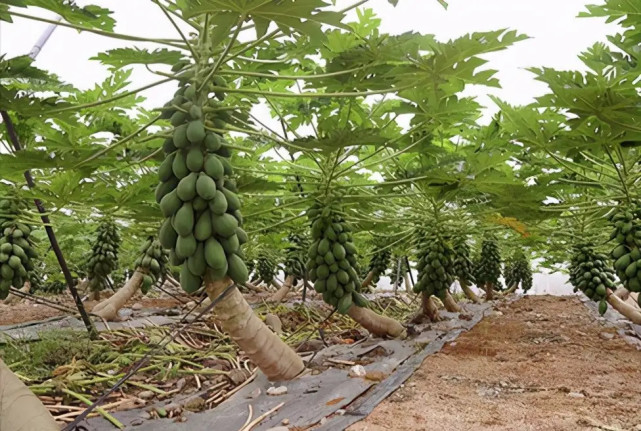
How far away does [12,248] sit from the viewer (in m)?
3.85

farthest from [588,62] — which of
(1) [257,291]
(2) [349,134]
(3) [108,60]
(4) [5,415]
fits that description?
(1) [257,291]

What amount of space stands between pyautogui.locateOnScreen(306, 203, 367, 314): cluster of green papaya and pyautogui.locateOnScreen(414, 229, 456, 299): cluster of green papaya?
1486 mm

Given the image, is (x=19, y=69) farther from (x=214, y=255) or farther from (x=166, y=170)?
(x=214, y=255)

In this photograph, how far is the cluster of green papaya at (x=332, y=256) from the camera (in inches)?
165

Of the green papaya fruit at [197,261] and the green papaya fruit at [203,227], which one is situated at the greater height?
the green papaya fruit at [203,227]

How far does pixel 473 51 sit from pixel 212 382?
8.70 feet

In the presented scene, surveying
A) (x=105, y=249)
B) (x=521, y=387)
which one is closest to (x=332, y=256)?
(x=521, y=387)

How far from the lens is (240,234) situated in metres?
2.80

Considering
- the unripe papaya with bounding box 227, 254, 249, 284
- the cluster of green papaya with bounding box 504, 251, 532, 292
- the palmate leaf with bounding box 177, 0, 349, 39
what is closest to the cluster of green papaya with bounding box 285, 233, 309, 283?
the unripe papaya with bounding box 227, 254, 249, 284

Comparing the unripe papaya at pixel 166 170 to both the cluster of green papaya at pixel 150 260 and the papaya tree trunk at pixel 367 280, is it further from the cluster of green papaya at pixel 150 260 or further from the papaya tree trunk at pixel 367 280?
the papaya tree trunk at pixel 367 280

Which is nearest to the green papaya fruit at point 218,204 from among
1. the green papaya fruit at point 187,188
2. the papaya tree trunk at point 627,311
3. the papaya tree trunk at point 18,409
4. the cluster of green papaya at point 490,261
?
the green papaya fruit at point 187,188

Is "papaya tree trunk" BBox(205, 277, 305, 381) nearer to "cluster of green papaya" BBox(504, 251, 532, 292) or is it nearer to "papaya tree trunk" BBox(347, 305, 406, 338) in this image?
"papaya tree trunk" BBox(347, 305, 406, 338)

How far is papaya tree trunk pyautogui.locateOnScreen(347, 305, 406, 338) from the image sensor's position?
4617 mm

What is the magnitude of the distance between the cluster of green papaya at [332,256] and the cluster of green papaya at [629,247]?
2.25 metres
